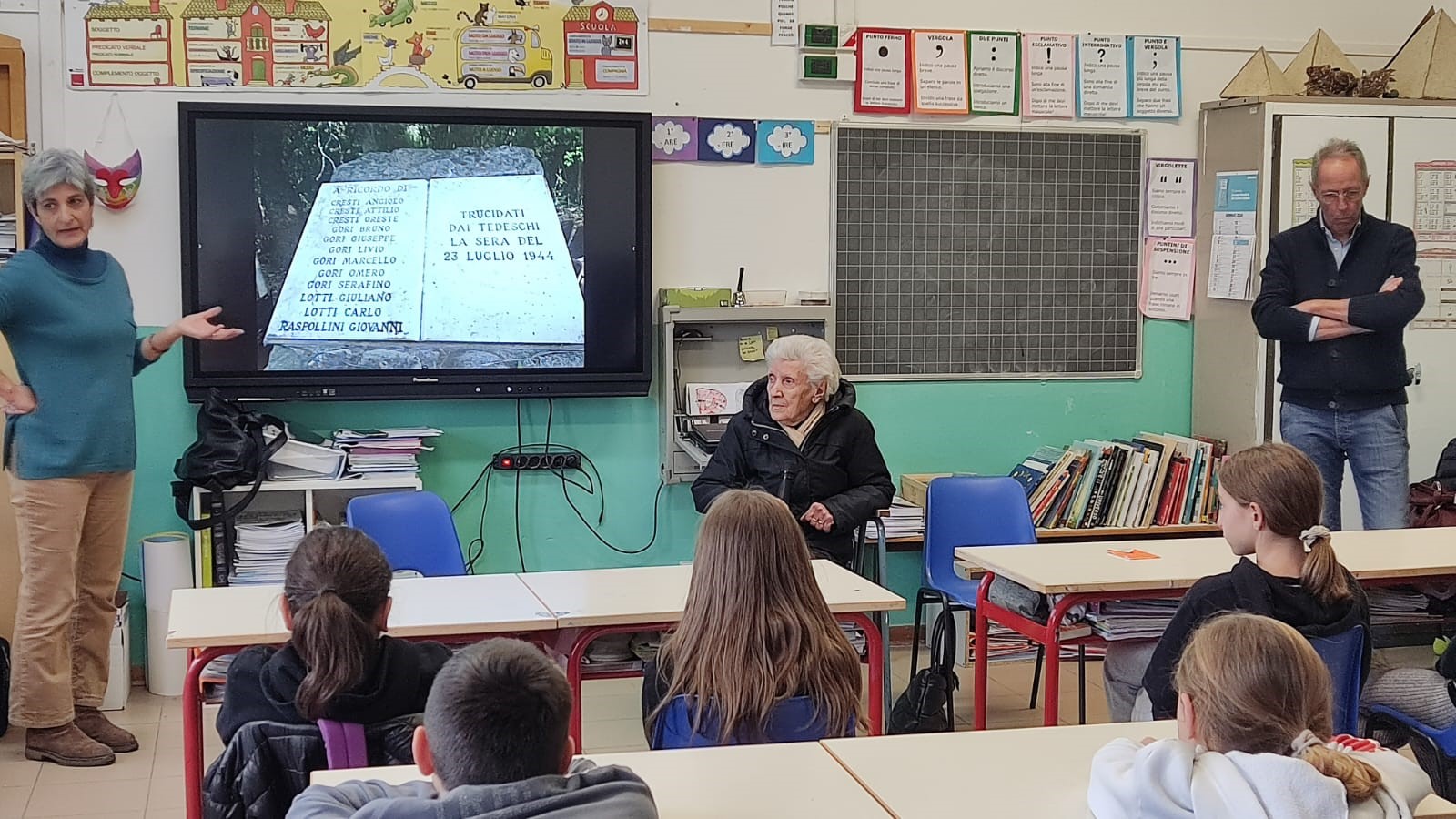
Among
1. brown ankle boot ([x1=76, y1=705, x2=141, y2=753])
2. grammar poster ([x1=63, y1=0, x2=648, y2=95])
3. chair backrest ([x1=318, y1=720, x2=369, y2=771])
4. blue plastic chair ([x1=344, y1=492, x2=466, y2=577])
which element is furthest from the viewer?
grammar poster ([x1=63, y1=0, x2=648, y2=95])

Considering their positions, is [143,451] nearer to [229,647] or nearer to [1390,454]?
[229,647]

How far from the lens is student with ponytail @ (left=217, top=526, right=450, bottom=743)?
234cm

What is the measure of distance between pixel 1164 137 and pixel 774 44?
63.9 inches

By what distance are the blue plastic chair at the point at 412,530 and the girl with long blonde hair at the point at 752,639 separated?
1.64 meters

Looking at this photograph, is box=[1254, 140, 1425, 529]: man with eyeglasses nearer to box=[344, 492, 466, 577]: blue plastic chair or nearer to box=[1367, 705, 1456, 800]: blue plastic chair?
box=[1367, 705, 1456, 800]: blue plastic chair

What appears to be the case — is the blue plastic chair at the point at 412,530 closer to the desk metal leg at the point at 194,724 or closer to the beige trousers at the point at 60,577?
the beige trousers at the point at 60,577

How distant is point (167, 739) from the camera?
442cm

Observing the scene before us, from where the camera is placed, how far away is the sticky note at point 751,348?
210 inches

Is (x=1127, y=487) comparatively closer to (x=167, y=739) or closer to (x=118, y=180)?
(x=167, y=739)

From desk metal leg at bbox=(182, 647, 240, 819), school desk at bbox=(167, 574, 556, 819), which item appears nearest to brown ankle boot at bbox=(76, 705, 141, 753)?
school desk at bbox=(167, 574, 556, 819)

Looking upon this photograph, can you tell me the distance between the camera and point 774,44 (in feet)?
17.6

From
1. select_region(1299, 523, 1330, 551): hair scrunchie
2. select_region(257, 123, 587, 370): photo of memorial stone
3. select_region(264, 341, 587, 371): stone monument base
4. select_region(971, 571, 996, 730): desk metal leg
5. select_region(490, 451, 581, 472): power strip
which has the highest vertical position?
select_region(257, 123, 587, 370): photo of memorial stone

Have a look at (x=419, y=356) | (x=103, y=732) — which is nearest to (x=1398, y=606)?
(x=419, y=356)

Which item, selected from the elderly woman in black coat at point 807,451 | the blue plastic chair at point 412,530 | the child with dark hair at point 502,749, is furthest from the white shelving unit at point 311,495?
the child with dark hair at point 502,749
